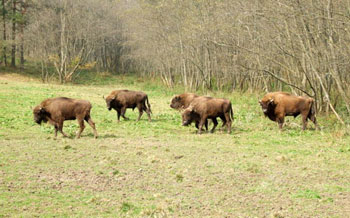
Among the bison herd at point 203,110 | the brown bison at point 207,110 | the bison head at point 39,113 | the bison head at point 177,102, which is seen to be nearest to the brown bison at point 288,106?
the bison herd at point 203,110

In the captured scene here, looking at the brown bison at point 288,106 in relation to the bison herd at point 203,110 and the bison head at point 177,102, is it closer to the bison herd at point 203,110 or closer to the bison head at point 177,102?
the bison herd at point 203,110

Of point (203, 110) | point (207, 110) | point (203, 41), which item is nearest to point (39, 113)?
point (203, 110)

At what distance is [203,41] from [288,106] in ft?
47.9

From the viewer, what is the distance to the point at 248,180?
9.85 metres

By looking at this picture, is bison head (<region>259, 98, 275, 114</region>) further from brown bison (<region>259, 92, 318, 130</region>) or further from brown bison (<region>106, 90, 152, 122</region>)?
brown bison (<region>106, 90, 152, 122</region>)

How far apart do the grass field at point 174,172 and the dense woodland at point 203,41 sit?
3.45m

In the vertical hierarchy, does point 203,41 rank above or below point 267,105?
above

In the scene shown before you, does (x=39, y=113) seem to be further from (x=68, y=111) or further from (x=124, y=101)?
(x=124, y=101)

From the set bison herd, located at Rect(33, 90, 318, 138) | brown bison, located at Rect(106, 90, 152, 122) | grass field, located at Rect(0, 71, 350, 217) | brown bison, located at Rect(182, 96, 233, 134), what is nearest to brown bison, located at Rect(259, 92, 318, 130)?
bison herd, located at Rect(33, 90, 318, 138)

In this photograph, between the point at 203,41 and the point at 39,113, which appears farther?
the point at 203,41

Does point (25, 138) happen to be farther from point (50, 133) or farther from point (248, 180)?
point (248, 180)

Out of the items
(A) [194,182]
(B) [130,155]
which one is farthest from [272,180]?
(B) [130,155]

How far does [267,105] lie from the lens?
17438 mm

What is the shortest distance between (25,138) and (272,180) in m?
8.94
